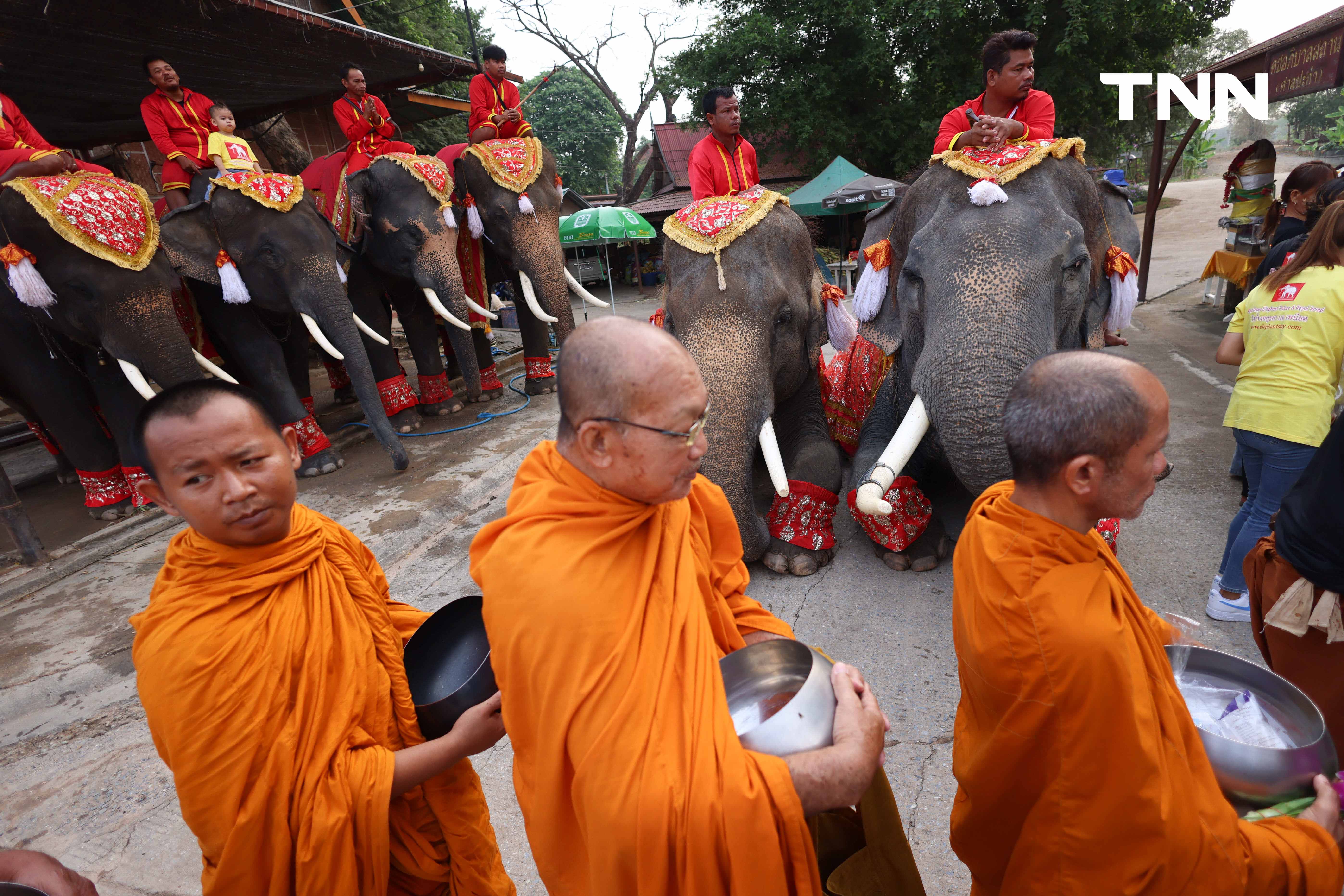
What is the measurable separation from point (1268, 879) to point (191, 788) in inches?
88.7

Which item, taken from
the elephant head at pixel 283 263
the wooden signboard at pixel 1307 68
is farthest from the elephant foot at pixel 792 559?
the wooden signboard at pixel 1307 68

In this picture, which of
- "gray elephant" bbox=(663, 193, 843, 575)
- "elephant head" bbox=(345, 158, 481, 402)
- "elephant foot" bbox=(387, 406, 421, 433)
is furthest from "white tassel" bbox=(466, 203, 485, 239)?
"gray elephant" bbox=(663, 193, 843, 575)

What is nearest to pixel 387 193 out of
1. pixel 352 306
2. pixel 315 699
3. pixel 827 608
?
pixel 352 306

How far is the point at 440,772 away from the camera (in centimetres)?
173

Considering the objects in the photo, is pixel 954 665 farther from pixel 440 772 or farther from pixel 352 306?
pixel 352 306

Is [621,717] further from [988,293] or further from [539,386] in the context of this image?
[539,386]

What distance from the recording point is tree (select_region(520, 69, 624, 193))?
119 feet

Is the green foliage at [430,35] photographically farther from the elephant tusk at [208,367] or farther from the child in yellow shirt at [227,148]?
the elephant tusk at [208,367]

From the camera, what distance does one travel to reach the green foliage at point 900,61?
56.7 feet

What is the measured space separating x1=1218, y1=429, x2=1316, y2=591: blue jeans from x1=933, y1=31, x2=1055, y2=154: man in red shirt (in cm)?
199

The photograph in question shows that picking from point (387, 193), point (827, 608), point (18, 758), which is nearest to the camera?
point (18, 758)

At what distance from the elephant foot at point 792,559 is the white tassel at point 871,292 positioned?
4.89 ft

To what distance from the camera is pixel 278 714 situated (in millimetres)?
1541

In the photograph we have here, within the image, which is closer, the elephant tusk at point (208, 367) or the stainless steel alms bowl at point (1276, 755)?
the stainless steel alms bowl at point (1276, 755)
